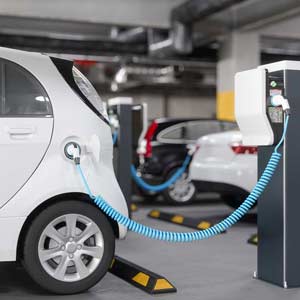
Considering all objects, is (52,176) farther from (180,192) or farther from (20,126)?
(180,192)

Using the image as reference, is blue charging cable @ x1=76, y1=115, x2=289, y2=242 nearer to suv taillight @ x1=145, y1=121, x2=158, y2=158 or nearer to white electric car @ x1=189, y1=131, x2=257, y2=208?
white electric car @ x1=189, y1=131, x2=257, y2=208

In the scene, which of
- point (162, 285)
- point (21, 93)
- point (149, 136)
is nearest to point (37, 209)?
point (21, 93)

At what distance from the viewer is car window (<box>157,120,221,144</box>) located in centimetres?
1119

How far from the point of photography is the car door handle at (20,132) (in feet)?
14.0

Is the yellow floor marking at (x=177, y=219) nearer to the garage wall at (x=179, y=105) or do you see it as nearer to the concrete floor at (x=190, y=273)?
the concrete floor at (x=190, y=273)

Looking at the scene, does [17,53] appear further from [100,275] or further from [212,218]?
[212,218]

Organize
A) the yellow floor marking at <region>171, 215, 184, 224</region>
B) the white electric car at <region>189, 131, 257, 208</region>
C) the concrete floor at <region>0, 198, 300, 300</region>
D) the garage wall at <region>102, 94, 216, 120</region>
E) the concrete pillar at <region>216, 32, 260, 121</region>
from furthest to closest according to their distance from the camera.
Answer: the garage wall at <region>102, 94, 216, 120</region>
the concrete pillar at <region>216, 32, 260, 121</region>
the yellow floor marking at <region>171, 215, 184, 224</region>
the white electric car at <region>189, 131, 257, 208</region>
the concrete floor at <region>0, 198, 300, 300</region>

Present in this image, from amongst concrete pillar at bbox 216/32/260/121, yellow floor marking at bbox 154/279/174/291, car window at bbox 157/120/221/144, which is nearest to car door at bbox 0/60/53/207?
yellow floor marking at bbox 154/279/174/291

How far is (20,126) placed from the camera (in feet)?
14.1

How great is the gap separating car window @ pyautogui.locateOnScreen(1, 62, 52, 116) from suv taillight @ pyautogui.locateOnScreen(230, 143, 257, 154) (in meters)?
4.08

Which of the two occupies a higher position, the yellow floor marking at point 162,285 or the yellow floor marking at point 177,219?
the yellow floor marking at point 162,285

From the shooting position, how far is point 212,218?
902cm

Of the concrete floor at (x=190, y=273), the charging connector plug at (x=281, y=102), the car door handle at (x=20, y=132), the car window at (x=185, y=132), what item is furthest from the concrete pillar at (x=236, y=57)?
the car door handle at (x=20, y=132)

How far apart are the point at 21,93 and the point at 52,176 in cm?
66
